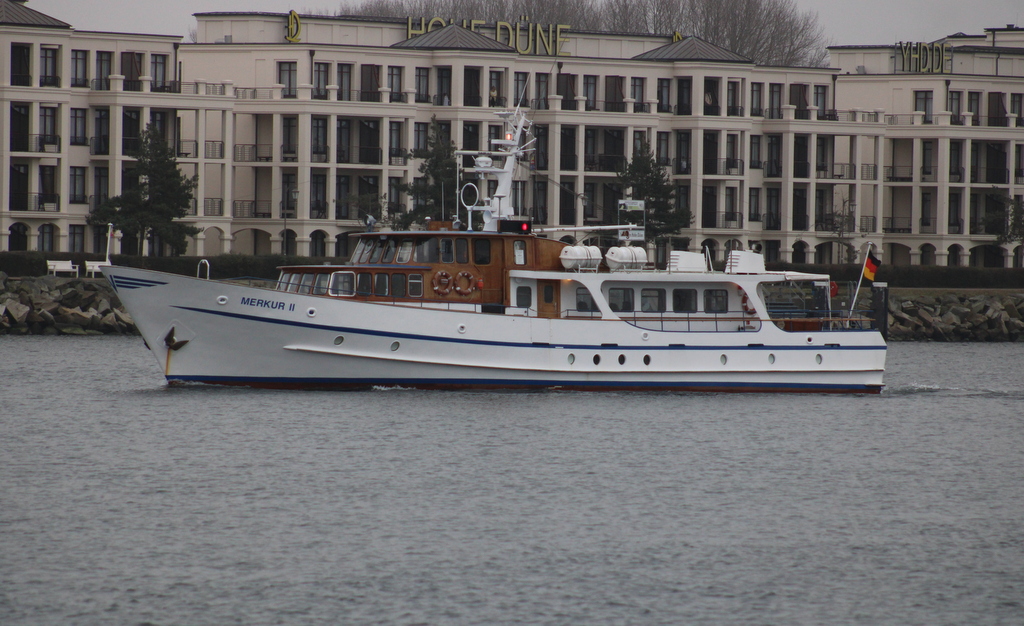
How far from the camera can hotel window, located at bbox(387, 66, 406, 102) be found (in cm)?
7975

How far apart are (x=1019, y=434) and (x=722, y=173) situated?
5263 centimetres

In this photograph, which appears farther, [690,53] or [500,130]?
[690,53]

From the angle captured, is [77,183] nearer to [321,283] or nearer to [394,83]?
[394,83]

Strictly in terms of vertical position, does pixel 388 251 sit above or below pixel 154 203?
below

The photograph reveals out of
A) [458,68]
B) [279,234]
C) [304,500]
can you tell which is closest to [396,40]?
[458,68]

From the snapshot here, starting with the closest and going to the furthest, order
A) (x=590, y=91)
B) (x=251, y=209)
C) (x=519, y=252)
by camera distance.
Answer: (x=519, y=252) < (x=251, y=209) < (x=590, y=91)

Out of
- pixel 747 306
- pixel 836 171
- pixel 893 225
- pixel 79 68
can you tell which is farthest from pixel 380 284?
pixel 893 225

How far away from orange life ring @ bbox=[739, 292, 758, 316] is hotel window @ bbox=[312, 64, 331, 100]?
155 feet

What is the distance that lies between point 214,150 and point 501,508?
2236 inches

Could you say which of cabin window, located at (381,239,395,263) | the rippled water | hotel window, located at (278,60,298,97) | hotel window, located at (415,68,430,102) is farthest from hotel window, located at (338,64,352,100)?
cabin window, located at (381,239,395,263)

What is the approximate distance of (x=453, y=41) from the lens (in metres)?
80.7

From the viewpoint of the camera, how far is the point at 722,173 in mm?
84750

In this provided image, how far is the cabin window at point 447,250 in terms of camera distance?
34.6m

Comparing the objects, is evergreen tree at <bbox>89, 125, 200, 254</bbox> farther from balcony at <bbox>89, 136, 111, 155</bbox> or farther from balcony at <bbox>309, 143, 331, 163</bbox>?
balcony at <bbox>309, 143, 331, 163</bbox>
